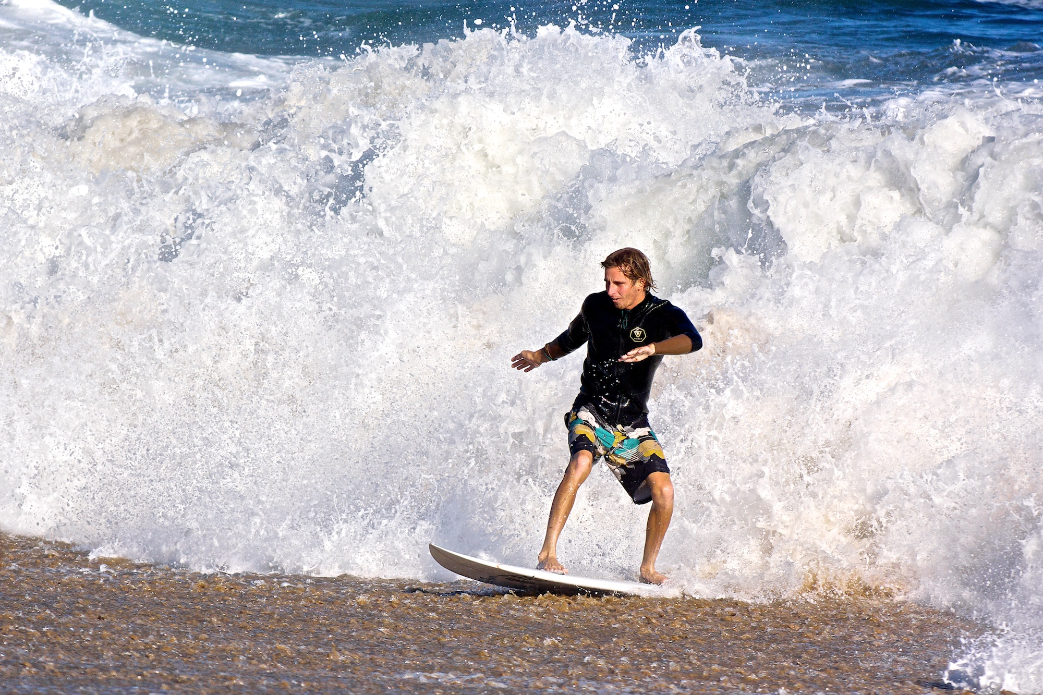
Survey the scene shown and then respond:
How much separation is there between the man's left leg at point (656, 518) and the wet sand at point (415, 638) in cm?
17

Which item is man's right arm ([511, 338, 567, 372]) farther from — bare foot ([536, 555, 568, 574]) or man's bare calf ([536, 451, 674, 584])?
bare foot ([536, 555, 568, 574])

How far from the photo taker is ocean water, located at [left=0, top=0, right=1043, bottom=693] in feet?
18.4

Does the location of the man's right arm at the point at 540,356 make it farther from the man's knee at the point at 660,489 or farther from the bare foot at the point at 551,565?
the bare foot at the point at 551,565

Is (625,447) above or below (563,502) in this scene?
above

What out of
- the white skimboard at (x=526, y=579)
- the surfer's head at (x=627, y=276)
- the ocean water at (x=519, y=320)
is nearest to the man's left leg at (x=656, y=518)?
the white skimboard at (x=526, y=579)

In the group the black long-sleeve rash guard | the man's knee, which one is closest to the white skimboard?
the man's knee

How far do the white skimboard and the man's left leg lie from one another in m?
0.11

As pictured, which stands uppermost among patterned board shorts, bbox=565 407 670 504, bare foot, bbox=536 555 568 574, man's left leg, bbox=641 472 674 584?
patterned board shorts, bbox=565 407 670 504

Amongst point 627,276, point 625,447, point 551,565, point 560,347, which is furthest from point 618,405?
point 551,565

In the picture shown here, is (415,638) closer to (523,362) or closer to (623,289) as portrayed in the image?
(523,362)

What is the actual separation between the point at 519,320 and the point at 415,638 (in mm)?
3858

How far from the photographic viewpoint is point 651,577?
502cm

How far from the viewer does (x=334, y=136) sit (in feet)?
31.7

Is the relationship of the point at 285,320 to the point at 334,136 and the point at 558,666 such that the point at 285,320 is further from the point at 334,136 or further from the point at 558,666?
the point at 558,666
